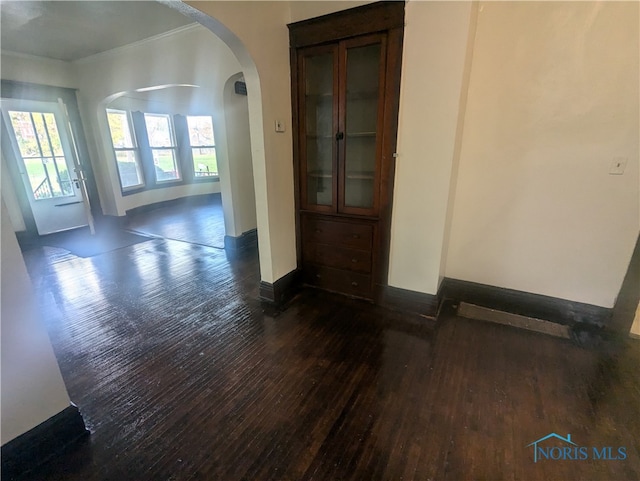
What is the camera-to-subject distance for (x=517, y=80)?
2191mm

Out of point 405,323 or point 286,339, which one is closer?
point 286,339

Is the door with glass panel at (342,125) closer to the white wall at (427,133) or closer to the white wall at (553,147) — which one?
the white wall at (427,133)

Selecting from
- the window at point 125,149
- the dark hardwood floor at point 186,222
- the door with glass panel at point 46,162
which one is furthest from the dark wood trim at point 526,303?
the window at point 125,149

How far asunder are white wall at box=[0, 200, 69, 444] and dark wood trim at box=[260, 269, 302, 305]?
1.60m

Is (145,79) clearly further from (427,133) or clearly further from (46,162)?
(427,133)

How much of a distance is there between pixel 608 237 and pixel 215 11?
9.96 ft

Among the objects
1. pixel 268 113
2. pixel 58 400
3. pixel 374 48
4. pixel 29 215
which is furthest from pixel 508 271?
pixel 29 215

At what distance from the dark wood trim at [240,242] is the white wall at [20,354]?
2.70 metres

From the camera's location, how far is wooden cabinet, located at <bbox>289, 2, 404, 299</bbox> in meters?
2.24

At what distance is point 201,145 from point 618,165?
25.1 feet

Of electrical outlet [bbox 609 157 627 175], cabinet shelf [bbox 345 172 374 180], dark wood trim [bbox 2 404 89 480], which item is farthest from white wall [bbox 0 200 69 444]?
electrical outlet [bbox 609 157 627 175]

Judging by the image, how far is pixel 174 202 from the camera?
23.5ft

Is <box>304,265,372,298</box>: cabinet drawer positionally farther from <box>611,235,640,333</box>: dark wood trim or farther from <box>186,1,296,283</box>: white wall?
<box>611,235,640,333</box>: dark wood trim

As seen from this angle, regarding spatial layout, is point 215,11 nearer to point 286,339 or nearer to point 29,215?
point 286,339
